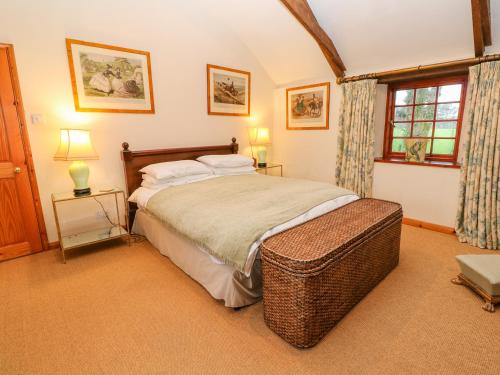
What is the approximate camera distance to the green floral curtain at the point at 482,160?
103 inches

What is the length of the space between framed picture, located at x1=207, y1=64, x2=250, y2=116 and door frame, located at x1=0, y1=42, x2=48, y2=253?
207cm

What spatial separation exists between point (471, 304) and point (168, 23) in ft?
13.3

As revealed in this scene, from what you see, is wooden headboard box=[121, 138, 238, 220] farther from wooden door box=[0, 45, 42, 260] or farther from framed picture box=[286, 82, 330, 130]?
framed picture box=[286, 82, 330, 130]

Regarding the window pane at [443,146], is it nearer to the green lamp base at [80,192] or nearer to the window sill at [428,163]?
the window sill at [428,163]

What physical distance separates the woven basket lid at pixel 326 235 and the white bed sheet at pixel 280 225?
7cm

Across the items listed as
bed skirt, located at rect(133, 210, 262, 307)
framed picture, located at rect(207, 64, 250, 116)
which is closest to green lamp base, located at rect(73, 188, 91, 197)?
bed skirt, located at rect(133, 210, 262, 307)

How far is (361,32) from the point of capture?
10.3 feet

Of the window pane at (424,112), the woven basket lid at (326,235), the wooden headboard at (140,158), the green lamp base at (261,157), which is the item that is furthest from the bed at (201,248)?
the window pane at (424,112)

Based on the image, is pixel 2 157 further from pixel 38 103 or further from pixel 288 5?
pixel 288 5

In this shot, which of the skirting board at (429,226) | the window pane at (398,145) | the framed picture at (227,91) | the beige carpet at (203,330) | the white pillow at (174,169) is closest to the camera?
the beige carpet at (203,330)

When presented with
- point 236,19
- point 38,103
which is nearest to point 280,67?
point 236,19

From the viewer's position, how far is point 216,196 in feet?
8.11

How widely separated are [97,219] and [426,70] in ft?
13.6

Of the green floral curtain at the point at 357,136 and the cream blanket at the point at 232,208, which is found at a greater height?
the green floral curtain at the point at 357,136
